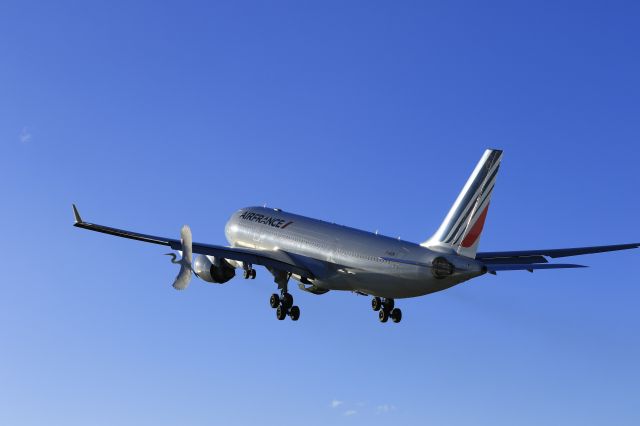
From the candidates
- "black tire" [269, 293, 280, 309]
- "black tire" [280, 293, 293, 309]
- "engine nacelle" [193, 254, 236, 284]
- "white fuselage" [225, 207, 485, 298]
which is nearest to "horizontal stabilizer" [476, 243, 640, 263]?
"white fuselage" [225, 207, 485, 298]

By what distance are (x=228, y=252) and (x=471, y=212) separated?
1649 cm

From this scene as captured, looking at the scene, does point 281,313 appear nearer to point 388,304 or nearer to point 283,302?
point 283,302

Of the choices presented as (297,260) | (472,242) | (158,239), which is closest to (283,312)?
(297,260)

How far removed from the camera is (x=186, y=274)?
70.7m

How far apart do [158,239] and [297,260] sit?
924cm

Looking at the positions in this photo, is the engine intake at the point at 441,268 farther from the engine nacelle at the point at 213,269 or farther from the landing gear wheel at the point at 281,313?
the engine nacelle at the point at 213,269

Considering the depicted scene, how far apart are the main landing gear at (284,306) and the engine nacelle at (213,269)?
3.37m

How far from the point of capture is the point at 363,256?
71.0 meters

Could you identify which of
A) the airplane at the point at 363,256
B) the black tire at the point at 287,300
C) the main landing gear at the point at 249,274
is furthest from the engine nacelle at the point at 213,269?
the black tire at the point at 287,300

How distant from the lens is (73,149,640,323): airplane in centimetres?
6719

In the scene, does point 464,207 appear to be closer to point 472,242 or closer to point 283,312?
point 472,242

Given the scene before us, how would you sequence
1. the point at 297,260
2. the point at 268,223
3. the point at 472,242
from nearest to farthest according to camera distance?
the point at 472,242, the point at 297,260, the point at 268,223

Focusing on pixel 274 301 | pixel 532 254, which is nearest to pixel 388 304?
pixel 274 301

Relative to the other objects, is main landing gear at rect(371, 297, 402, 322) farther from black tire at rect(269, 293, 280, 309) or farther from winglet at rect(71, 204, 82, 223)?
winglet at rect(71, 204, 82, 223)
